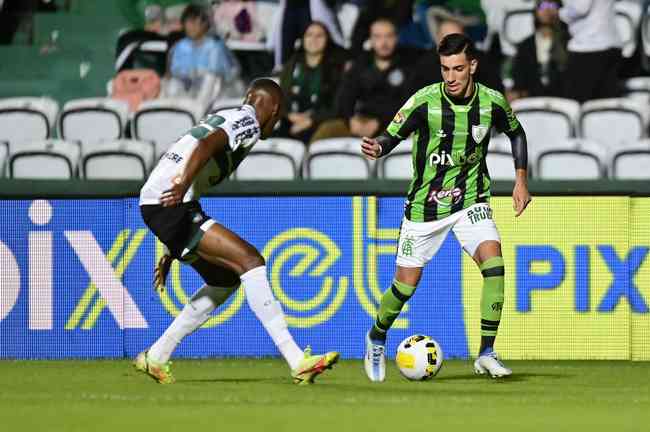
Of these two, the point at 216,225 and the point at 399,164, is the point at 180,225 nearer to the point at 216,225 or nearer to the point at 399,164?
the point at 216,225

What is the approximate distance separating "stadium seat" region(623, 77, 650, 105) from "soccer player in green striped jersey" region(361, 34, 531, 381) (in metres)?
5.55

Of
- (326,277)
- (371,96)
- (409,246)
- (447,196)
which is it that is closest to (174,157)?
(409,246)

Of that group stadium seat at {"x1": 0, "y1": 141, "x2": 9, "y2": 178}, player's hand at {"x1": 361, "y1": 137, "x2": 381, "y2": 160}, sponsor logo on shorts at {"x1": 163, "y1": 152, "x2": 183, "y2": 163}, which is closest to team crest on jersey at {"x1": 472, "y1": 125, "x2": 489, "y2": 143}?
player's hand at {"x1": 361, "y1": 137, "x2": 381, "y2": 160}

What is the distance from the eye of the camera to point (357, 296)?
10539mm

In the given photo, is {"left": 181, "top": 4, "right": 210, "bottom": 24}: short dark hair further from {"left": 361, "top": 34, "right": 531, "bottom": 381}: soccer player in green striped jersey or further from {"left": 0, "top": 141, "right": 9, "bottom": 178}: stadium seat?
{"left": 361, "top": 34, "right": 531, "bottom": 381}: soccer player in green striped jersey

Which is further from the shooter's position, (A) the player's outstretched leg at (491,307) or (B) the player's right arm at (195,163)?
(A) the player's outstretched leg at (491,307)

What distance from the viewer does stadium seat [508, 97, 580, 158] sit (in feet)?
44.9

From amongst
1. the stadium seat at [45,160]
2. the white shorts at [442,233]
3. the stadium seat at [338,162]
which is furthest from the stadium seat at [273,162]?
the white shorts at [442,233]

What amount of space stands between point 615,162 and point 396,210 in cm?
348

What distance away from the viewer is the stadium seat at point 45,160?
45.1 ft

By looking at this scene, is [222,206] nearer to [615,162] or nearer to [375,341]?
[375,341]

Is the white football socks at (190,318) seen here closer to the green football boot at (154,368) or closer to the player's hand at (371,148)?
the green football boot at (154,368)

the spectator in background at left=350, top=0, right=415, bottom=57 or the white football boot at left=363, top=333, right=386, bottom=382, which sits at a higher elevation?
the spectator in background at left=350, top=0, right=415, bottom=57

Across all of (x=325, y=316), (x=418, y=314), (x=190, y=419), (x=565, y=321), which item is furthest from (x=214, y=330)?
(x=190, y=419)
